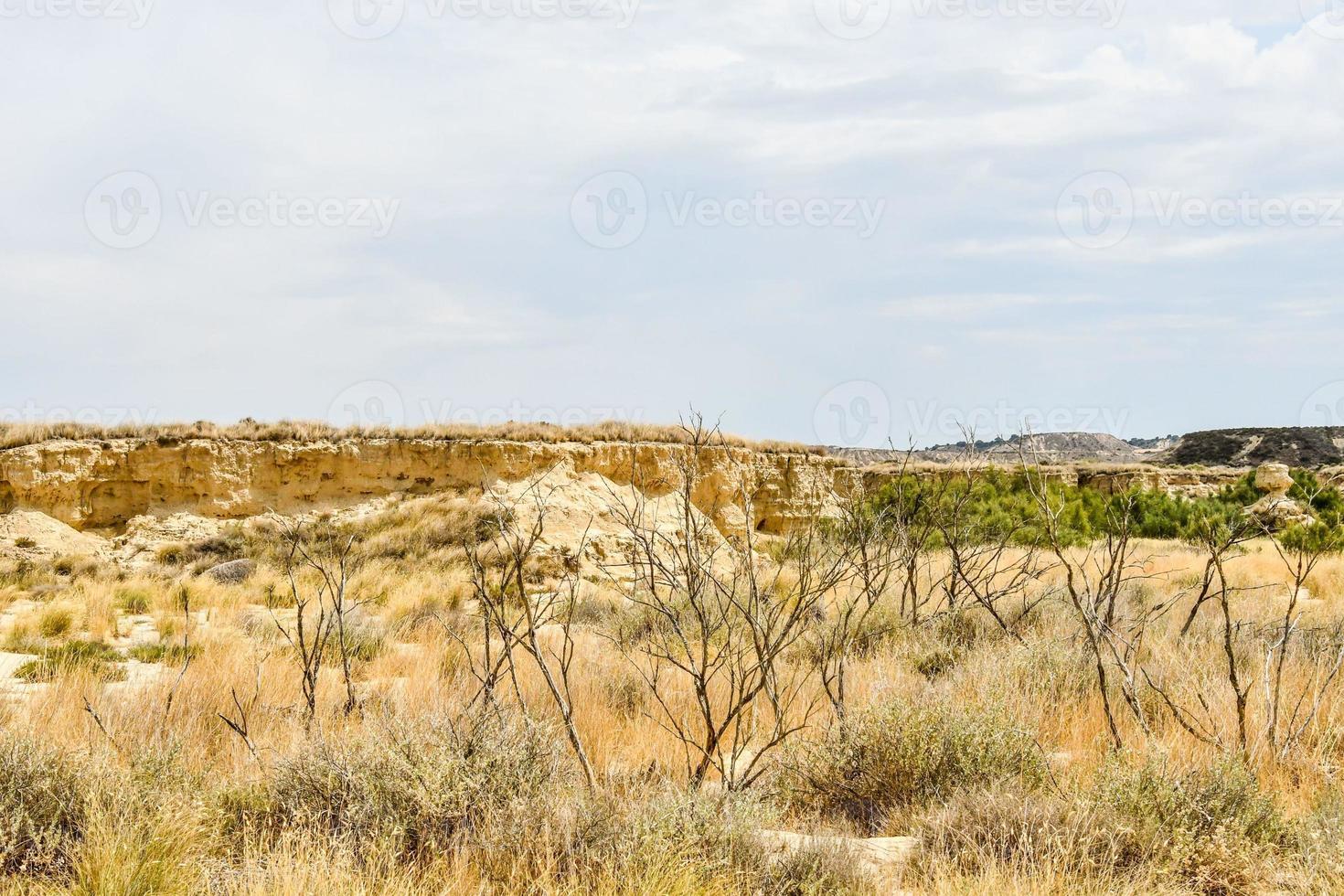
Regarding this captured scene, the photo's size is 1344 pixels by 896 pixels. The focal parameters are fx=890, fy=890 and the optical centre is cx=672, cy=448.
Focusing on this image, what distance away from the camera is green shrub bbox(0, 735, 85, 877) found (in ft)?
10.8

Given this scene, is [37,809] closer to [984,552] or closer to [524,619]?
[524,619]

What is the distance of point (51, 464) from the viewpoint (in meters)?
19.5

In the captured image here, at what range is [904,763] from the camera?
4.26 meters

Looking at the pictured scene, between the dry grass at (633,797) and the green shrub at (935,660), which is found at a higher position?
the dry grass at (633,797)

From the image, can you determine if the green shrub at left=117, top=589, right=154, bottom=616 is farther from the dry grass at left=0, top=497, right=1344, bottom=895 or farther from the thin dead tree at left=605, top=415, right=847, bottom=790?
the thin dead tree at left=605, top=415, right=847, bottom=790

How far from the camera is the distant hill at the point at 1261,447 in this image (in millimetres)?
49188

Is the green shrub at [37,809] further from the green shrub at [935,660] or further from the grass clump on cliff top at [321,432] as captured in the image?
the grass clump on cliff top at [321,432]

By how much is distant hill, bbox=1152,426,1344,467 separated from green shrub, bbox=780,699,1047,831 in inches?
2012

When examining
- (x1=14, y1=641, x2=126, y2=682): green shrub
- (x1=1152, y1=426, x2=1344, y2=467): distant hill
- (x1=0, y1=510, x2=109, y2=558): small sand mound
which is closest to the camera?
(x1=14, y1=641, x2=126, y2=682): green shrub

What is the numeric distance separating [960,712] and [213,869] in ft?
11.0

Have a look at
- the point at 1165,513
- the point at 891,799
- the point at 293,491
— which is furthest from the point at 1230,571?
the point at 293,491

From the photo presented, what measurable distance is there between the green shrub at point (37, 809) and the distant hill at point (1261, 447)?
54.2m

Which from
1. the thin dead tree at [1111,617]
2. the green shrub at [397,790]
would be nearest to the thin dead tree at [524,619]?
the green shrub at [397,790]

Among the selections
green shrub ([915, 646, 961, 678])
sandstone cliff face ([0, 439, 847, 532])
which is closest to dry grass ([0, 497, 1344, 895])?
green shrub ([915, 646, 961, 678])
